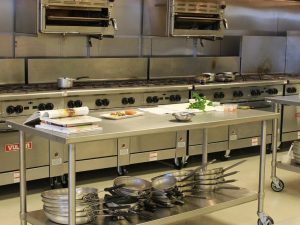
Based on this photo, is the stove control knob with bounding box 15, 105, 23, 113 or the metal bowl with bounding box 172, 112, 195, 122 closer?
the metal bowl with bounding box 172, 112, 195, 122

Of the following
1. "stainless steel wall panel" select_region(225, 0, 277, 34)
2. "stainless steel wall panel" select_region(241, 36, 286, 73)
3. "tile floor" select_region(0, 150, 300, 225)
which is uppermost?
"stainless steel wall panel" select_region(225, 0, 277, 34)

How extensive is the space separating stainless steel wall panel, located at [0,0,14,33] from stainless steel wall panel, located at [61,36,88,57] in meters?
0.58

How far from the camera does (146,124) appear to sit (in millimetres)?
3312

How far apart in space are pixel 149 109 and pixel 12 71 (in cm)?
188

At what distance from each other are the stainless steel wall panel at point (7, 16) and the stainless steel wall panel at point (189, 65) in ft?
5.46

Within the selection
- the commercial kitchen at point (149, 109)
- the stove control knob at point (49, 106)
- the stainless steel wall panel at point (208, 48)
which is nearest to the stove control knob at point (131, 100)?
the commercial kitchen at point (149, 109)

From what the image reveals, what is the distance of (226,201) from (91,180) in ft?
6.12

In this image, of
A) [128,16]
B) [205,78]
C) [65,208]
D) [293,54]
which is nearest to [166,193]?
[65,208]

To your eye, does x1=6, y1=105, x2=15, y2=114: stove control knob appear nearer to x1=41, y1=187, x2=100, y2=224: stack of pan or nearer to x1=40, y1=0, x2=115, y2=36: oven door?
x1=40, y1=0, x2=115, y2=36: oven door

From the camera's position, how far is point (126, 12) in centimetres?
614

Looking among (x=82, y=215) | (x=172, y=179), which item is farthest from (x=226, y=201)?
(x=82, y=215)

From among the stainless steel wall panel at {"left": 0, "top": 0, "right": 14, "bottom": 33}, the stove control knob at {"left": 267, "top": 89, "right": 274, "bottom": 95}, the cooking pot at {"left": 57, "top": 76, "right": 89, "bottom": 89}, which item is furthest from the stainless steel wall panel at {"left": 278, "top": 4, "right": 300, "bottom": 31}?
the stainless steel wall panel at {"left": 0, "top": 0, "right": 14, "bottom": 33}

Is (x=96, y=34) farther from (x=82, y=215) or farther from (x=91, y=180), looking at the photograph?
(x=82, y=215)

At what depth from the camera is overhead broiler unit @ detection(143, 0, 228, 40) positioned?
19.4 ft
